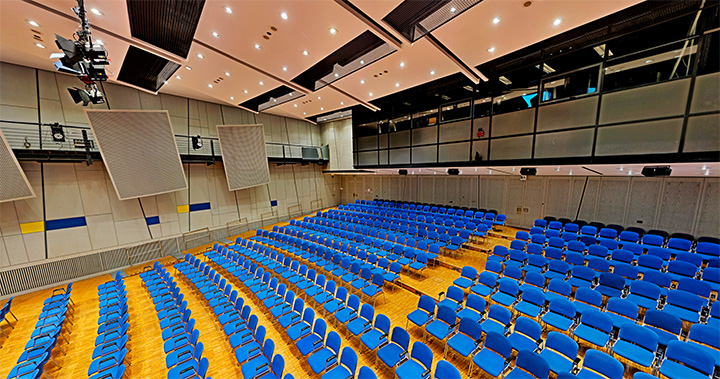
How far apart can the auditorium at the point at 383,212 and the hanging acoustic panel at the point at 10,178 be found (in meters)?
0.05

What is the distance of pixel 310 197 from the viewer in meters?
16.5

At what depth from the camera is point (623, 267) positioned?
5.02 meters

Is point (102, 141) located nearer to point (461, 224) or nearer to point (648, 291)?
point (461, 224)

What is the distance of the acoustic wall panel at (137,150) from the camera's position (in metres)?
7.80

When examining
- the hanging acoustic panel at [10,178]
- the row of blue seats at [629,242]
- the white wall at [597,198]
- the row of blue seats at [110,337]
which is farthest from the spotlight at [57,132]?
the row of blue seats at [629,242]

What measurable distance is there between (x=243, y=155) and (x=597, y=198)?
50.9ft

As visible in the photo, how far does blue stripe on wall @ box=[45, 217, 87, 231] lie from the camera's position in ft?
26.0

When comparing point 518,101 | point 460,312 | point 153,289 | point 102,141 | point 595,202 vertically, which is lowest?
point 153,289

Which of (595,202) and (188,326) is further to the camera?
(595,202)

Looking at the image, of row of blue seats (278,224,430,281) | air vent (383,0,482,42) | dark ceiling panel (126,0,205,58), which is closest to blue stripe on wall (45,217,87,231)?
row of blue seats (278,224,430,281)

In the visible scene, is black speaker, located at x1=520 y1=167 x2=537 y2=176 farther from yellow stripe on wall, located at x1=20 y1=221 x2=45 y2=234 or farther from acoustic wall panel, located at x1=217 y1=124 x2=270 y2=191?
yellow stripe on wall, located at x1=20 y1=221 x2=45 y2=234

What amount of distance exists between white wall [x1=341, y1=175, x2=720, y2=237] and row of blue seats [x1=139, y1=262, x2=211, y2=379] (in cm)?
1227

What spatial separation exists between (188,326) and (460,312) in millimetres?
5391

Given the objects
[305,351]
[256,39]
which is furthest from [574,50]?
[305,351]
